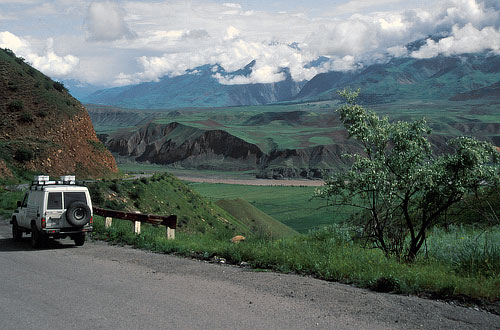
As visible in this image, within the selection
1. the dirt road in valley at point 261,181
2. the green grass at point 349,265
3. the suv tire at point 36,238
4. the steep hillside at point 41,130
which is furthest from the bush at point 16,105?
the dirt road in valley at point 261,181

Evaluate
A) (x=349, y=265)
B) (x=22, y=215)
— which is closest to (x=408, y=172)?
(x=349, y=265)

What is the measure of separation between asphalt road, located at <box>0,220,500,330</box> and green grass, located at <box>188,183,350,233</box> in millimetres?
48343

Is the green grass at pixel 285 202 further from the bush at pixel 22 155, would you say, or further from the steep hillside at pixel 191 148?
the steep hillside at pixel 191 148

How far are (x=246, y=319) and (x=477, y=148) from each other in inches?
268

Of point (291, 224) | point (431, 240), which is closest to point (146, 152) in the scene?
point (291, 224)

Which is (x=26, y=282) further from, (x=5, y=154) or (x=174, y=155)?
(x=174, y=155)

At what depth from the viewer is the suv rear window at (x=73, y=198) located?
14273 millimetres

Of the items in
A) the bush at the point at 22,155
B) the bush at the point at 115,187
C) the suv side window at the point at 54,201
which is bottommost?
the bush at the point at 115,187

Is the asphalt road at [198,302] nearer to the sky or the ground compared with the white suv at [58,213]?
nearer to the ground

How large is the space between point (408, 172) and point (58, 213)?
10063 mm

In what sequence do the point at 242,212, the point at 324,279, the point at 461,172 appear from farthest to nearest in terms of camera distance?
the point at 242,212 → the point at 461,172 → the point at 324,279

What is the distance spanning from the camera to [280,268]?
10000 millimetres

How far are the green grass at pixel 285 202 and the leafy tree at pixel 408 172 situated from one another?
148 feet

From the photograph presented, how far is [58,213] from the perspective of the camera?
554 inches
